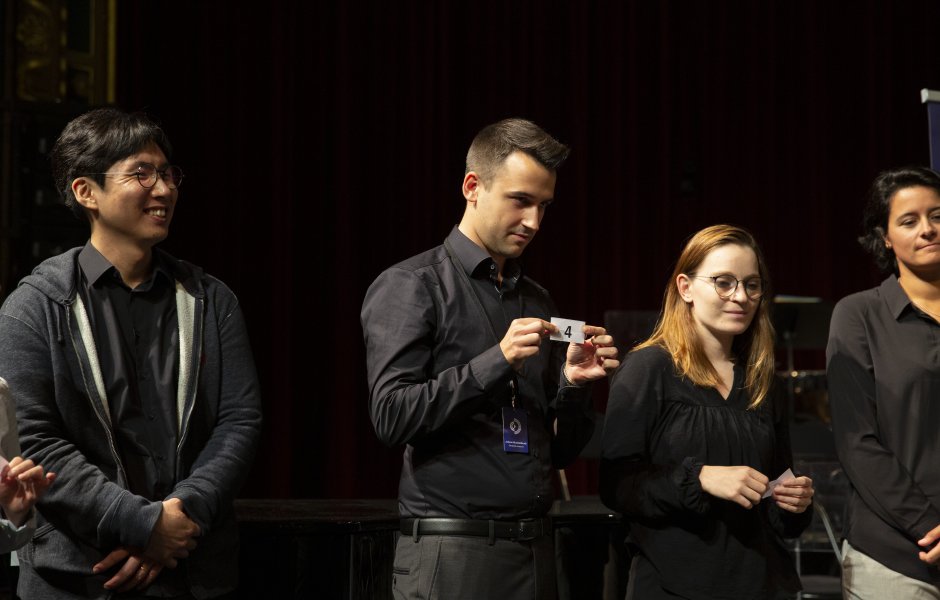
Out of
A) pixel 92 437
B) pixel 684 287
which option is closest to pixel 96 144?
pixel 92 437

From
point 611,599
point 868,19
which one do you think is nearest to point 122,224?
point 611,599

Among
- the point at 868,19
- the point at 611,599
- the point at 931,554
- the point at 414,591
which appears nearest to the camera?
the point at 414,591

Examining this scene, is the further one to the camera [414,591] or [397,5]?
[397,5]

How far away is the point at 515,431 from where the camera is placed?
2.55m

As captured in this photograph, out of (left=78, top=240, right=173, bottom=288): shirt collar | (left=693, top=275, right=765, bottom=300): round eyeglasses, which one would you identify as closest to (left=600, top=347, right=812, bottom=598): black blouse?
(left=693, top=275, right=765, bottom=300): round eyeglasses

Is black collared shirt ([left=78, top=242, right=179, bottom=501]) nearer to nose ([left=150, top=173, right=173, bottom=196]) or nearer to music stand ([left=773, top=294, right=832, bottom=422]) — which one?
nose ([left=150, top=173, right=173, bottom=196])

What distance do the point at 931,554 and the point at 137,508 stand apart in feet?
6.32

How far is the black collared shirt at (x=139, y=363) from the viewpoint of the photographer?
2.44 m

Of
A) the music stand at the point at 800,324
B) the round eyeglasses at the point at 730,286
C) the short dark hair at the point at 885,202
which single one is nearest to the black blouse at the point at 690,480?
the round eyeglasses at the point at 730,286

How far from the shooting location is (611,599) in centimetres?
324

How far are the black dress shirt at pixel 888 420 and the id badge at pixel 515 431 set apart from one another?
3.11 feet

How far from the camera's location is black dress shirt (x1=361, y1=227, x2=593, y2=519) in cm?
245

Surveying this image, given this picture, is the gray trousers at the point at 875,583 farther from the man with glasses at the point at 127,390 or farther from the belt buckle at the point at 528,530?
the man with glasses at the point at 127,390

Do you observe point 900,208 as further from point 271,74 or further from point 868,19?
point 868,19
